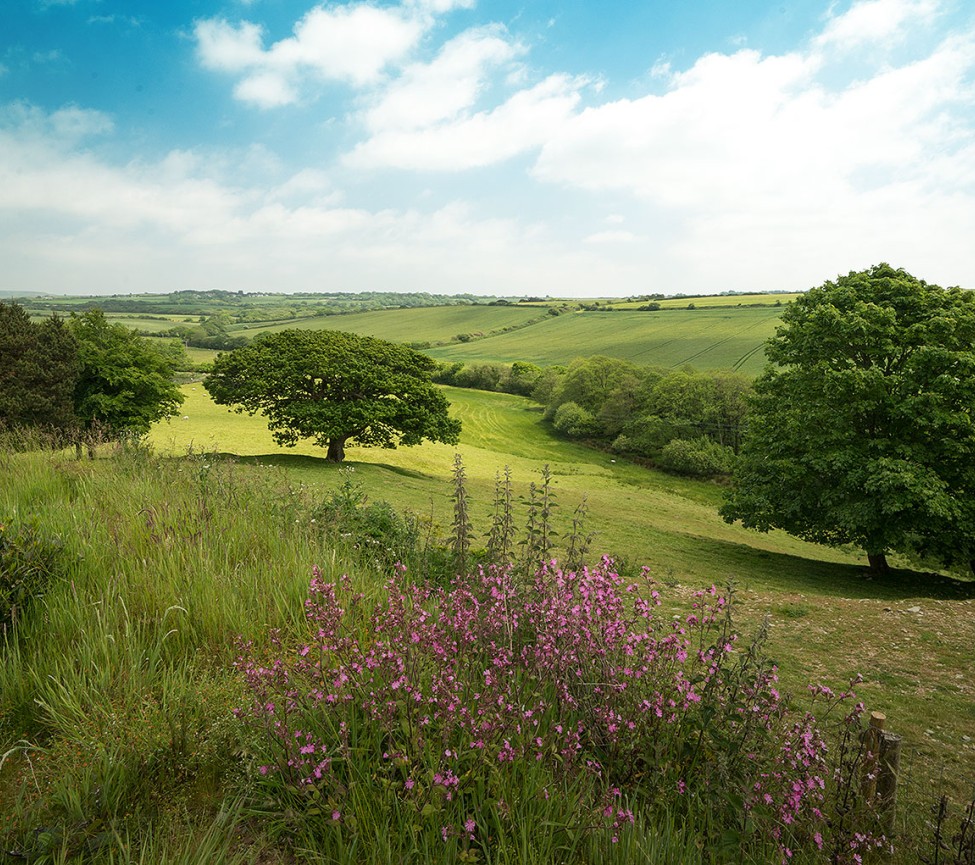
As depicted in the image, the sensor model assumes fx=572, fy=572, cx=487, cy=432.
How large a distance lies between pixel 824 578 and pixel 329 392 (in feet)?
89.2

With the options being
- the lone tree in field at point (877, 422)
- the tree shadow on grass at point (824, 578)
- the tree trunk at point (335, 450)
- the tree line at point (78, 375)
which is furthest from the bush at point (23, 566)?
the tree trunk at point (335, 450)

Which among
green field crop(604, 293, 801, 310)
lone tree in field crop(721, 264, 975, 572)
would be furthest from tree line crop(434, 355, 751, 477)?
green field crop(604, 293, 801, 310)

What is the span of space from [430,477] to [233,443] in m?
15.3

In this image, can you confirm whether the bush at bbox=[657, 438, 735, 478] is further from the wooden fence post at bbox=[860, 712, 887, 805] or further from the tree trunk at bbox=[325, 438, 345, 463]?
the wooden fence post at bbox=[860, 712, 887, 805]

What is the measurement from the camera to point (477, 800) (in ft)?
8.82

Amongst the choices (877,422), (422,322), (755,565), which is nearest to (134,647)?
(755,565)

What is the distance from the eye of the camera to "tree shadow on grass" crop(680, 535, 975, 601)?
1792 centimetres

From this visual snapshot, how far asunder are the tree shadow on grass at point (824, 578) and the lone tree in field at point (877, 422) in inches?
37.8

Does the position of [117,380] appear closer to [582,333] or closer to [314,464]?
[314,464]

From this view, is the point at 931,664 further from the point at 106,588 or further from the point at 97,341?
the point at 97,341

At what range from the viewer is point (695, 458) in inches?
2270

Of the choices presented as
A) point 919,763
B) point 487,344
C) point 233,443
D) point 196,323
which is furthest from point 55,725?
point 196,323

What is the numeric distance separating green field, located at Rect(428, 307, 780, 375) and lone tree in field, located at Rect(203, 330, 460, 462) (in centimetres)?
5918

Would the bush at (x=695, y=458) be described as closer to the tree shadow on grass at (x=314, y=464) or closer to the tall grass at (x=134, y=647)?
the tree shadow on grass at (x=314, y=464)
